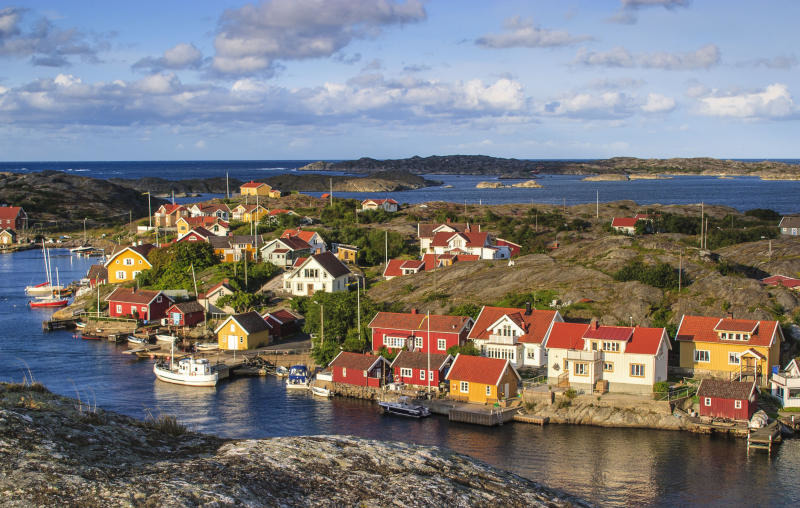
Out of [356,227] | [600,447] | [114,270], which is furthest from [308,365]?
[356,227]

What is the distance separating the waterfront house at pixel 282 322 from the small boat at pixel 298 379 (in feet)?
31.9

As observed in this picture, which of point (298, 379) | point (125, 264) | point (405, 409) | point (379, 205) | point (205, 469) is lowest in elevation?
point (405, 409)

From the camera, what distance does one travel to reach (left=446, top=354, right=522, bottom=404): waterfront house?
3644 cm

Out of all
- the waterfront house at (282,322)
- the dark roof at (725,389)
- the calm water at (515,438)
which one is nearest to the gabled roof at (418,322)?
the calm water at (515,438)

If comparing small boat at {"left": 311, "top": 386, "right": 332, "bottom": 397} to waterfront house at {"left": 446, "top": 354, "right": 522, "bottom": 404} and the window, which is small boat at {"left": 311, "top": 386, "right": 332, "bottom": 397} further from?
the window

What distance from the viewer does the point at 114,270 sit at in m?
69.8

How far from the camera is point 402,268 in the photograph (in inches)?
2436

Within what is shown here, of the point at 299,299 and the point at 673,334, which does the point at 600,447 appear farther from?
the point at 299,299

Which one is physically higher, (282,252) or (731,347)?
Answer: (282,252)

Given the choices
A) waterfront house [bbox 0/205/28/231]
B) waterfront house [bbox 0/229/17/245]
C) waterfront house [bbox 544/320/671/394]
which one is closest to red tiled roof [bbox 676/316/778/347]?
waterfront house [bbox 544/320/671/394]

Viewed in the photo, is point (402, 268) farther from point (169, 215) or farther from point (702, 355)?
point (169, 215)

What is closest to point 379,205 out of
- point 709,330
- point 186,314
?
point 186,314

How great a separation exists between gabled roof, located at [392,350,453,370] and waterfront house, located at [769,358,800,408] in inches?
607

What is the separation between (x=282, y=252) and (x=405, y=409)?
118ft
